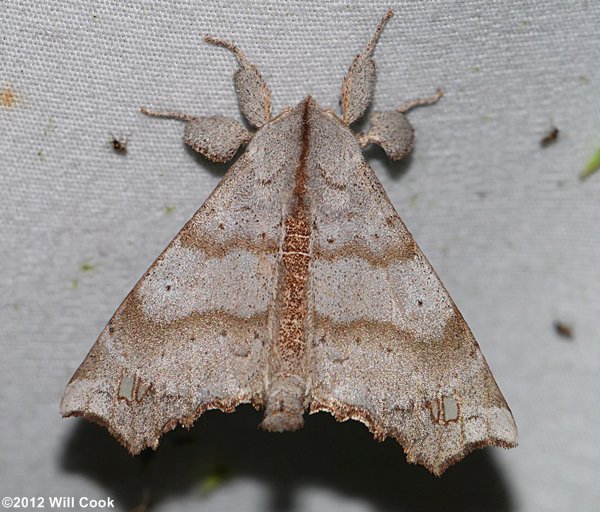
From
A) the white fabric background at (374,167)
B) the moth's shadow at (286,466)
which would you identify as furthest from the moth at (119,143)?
the moth's shadow at (286,466)

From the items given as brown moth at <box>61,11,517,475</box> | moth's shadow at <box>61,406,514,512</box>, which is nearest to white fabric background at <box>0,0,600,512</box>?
moth's shadow at <box>61,406,514,512</box>

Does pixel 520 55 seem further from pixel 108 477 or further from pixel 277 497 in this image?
pixel 108 477

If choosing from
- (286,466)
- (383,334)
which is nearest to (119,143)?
(383,334)

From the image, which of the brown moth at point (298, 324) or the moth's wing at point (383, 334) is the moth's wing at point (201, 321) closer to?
the brown moth at point (298, 324)

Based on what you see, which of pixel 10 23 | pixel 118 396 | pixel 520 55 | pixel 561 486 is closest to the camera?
pixel 118 396

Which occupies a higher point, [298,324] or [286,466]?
[298,324]

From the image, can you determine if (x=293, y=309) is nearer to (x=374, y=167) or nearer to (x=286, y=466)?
(x=374, y=167)

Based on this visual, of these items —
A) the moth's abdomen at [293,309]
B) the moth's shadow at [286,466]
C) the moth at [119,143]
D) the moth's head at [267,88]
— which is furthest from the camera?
the moth's shadow at [286,466]

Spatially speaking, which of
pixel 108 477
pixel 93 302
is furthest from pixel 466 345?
pixel 108 477
